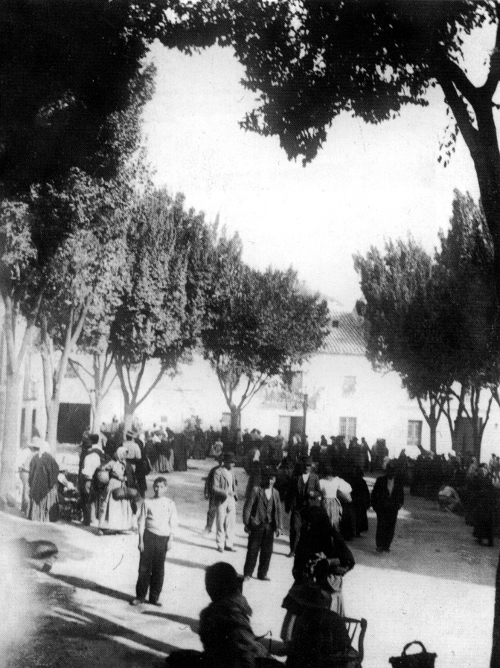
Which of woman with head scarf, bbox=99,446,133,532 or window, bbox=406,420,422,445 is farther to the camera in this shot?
window, bbox=406,420,422,445

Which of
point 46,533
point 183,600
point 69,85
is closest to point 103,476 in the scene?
point 46,533

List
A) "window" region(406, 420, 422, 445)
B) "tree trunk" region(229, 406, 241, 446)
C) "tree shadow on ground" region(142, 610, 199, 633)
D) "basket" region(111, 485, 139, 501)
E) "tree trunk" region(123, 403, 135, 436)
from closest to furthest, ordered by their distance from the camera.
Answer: "tree shadow on ground" region(142, 610, 199, 633), "basket" region(111, 485, 139, 501), "tree trunk" region(123, 403, 135, 436), "tree trunk" region(229, 406, 241, 446), "window" region(406, 420, 422, 445)

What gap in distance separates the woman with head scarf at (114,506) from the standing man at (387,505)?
451 centimetres

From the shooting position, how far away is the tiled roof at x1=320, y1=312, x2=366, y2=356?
136 ft

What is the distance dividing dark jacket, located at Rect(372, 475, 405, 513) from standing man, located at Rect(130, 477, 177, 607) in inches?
196

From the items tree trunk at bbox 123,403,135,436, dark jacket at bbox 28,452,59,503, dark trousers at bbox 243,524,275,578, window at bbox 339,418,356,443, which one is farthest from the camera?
window at bbox 339,418,356,443

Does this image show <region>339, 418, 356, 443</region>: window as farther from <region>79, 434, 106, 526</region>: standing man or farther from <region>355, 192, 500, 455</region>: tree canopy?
<region>79, 434, 106, 526</region>: standing man

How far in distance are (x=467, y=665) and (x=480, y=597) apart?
267cm

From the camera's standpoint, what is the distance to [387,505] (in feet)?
37.5

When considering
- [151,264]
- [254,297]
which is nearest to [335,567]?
[151,264]

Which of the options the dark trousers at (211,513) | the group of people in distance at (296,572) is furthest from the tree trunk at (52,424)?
the group of people in distance at (296,572)

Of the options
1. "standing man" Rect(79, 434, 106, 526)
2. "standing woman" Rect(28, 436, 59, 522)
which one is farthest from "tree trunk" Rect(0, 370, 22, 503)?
"standing man" Rect(79, 434, 106, 526)

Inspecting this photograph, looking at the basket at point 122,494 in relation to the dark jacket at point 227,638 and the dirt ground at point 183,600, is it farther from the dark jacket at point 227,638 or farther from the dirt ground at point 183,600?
the dark jacket at point 227,638

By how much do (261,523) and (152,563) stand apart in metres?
1.82
